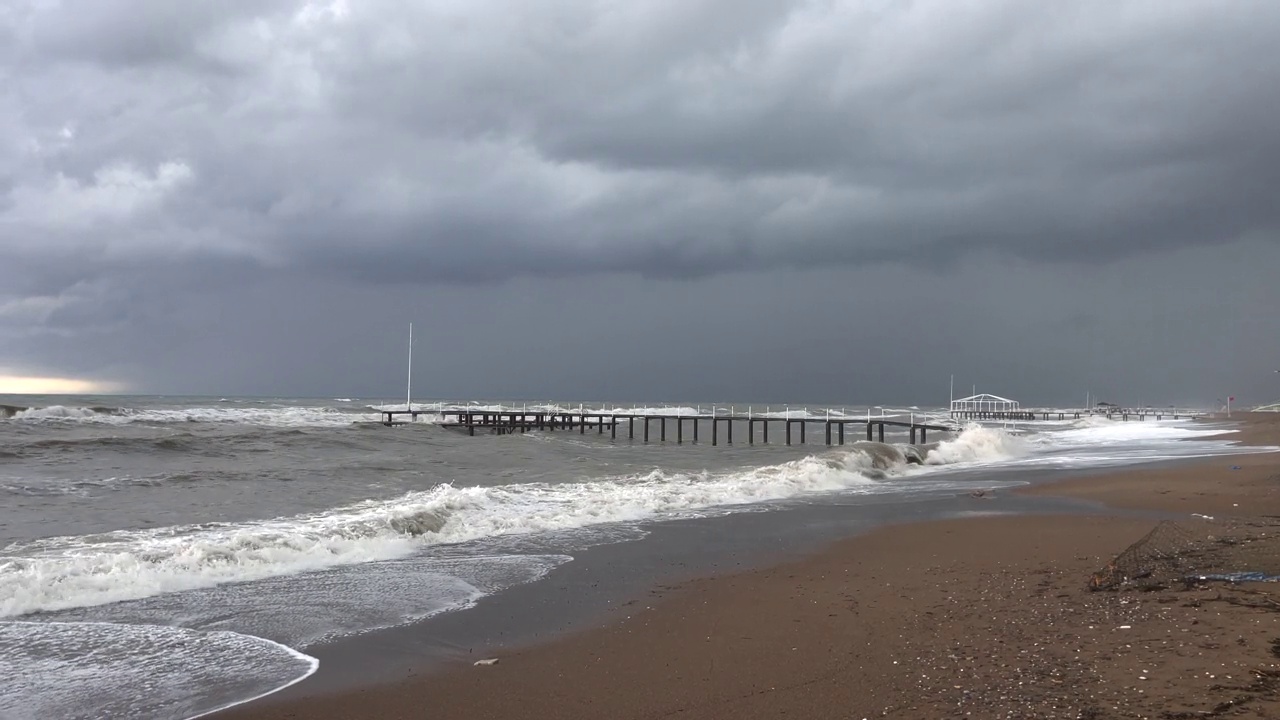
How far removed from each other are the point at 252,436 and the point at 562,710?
34.3 meters

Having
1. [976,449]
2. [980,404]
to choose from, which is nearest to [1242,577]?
[976,449]

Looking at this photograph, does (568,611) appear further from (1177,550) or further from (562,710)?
(1177,550)

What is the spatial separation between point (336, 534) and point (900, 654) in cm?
827

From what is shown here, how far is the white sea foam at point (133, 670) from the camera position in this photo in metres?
4.95

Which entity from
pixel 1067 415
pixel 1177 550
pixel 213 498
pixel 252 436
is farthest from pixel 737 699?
pixel 1067 415

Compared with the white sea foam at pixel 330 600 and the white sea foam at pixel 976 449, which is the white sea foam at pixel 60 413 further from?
the white sea foam at pixel 330 600

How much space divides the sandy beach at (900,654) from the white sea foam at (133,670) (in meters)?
0.50

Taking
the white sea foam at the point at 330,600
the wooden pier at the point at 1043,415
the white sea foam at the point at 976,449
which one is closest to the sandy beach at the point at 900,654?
the white sea foam at the point at 330,600

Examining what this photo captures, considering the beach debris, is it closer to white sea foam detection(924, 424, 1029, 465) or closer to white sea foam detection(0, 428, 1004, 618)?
white sea foam detection(0, 428, 1004, 618)

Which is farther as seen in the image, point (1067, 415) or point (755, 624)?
point (1067, 415)

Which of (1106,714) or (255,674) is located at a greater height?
(1106,714)

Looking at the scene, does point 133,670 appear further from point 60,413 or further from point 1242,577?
point 60,413

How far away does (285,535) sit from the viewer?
1054 centimetres

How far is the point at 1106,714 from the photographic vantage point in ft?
12.9
